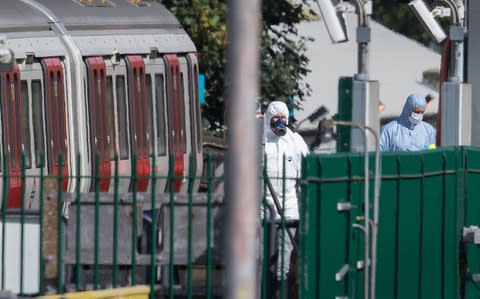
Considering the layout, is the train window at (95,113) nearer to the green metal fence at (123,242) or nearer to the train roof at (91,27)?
the train roof at (91,27)

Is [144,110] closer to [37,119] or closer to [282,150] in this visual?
[37,119]

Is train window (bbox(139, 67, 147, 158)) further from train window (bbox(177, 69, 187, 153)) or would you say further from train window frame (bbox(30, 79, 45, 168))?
train window frame (bbox(30, 79, 45, 168))

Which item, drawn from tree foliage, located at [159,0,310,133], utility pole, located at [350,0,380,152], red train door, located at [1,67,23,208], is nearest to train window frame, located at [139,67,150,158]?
red train door, located at [1,67,23,208]

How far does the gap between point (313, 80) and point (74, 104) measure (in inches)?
1234

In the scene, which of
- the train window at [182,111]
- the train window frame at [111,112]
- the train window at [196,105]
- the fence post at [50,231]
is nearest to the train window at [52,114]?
the train window frame at [111,112]

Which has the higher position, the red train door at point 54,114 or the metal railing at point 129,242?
the red train door at point 54,114

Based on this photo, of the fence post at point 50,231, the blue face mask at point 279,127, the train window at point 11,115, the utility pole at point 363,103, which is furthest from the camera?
the train window at point 11,115

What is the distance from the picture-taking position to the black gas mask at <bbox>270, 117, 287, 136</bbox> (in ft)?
45.4

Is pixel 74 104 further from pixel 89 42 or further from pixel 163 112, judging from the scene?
pixel 163 112

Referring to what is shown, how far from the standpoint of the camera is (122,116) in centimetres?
1669

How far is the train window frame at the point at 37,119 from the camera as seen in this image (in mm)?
15055

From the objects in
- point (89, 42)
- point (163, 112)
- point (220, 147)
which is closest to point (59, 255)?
point (89, 42)

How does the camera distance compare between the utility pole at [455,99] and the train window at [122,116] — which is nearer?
the utility pole at [455,99]

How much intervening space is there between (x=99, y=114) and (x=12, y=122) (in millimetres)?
1695
